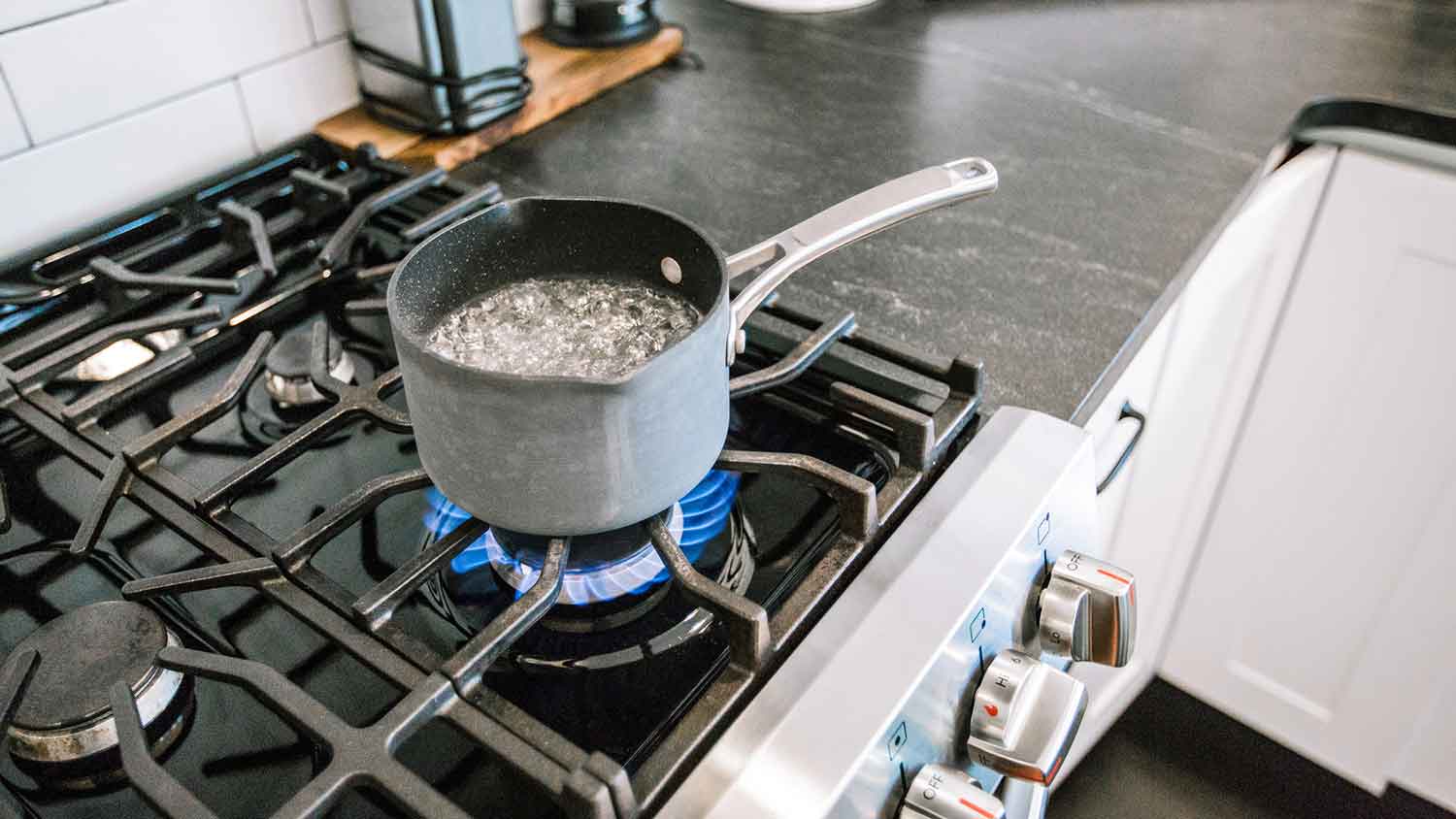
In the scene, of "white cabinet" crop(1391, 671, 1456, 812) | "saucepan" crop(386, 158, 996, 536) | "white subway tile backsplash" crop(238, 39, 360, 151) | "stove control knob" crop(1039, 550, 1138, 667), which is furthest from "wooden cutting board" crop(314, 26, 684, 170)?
"white cabinet" crop(1391, 671, 1456, 812)

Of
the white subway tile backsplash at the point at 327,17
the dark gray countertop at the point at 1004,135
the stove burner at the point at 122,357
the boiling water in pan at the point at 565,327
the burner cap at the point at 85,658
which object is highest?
the white subway tile backsplash at the point at 327,17

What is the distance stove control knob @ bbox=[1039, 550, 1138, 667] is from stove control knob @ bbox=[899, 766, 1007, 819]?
0.11m

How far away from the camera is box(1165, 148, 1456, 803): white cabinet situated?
3.14ft

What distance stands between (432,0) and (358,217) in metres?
0.21

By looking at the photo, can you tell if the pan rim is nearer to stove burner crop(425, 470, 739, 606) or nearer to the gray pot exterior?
the gray pot exterior

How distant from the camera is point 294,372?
638 mm

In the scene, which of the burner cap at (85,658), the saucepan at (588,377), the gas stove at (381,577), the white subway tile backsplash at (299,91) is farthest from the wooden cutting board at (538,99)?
the burner cap at (85,658)

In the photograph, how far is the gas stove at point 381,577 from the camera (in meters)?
0.43

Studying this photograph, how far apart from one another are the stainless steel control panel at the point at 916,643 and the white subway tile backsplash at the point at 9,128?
66cm

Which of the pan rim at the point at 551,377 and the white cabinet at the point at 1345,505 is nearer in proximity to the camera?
the pan rim at the point at 551,377

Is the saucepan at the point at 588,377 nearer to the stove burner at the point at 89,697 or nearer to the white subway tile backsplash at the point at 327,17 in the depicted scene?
the stove burner at the point at 89,697

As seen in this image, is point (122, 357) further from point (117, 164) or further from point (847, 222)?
point (847, 222)

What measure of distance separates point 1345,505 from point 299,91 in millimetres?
1100

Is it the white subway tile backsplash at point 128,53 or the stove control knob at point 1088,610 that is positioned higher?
the white subway tile backsplash at point 128,53
